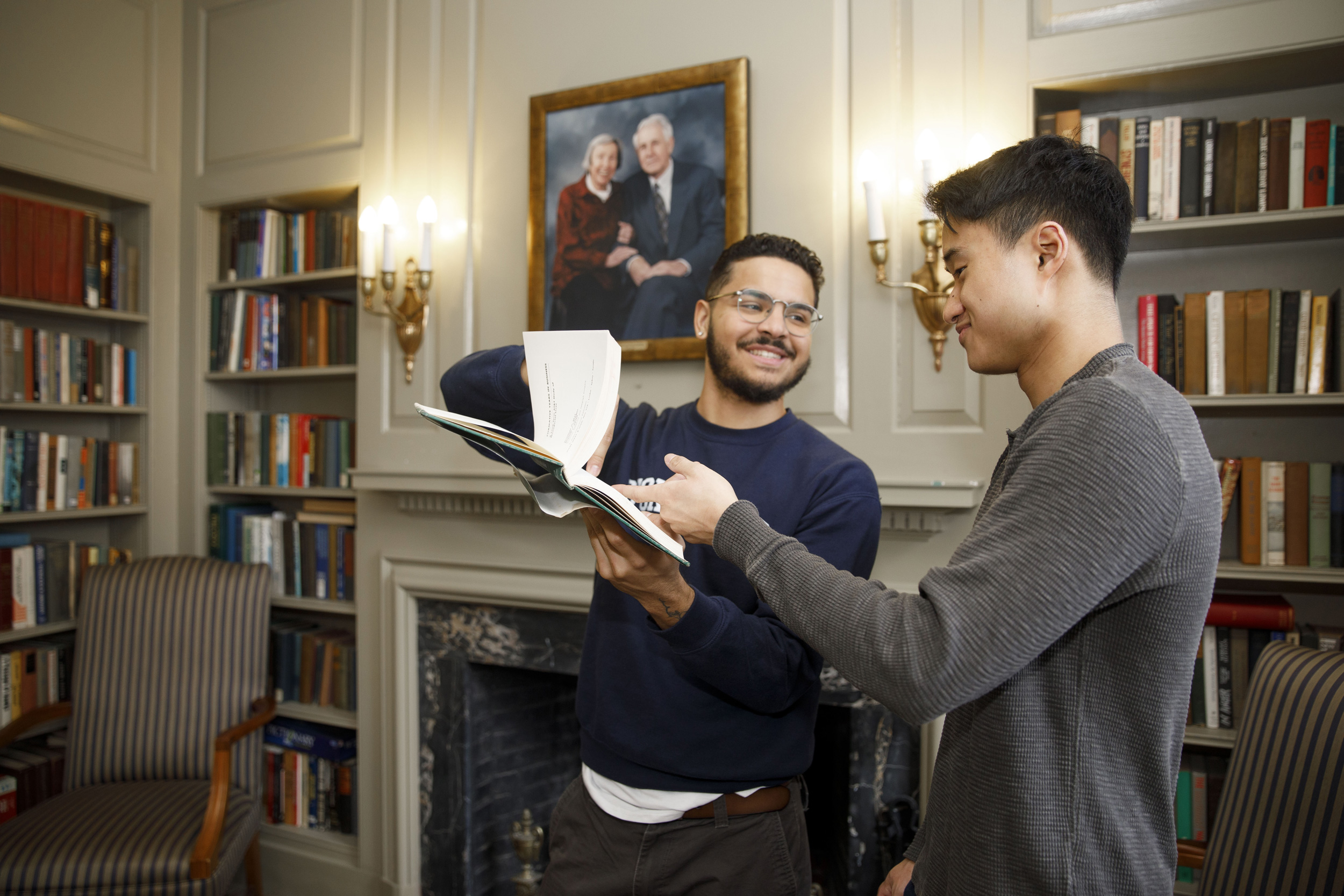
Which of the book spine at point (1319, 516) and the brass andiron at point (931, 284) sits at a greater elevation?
the brass andiron at point (931, 284)

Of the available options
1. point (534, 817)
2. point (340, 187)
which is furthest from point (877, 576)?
point (340, 187)

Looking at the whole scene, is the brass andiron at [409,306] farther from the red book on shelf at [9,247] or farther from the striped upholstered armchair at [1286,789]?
the striped upholstered armchair at [1286,789]

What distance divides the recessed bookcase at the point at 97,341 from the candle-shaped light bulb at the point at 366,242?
1.04 metres

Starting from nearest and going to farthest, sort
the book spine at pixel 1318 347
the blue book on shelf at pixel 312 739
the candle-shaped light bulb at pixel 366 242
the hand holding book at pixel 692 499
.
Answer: the hand holding book at pixel 692 499
the book spine at pixel 1318 347
the candle-shaped light bulb at pixel 366 242
the blue book on shelf at pixel 312 739

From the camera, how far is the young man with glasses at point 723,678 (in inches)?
50.6

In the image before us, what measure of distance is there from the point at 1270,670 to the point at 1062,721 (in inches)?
30.4

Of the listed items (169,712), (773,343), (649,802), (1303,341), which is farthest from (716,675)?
(169,712)

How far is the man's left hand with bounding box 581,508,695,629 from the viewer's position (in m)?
1.03

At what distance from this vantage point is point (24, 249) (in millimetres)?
2609

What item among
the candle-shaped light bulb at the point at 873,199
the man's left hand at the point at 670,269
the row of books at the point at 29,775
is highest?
the candle-shaped light bulb at the point at 873,199

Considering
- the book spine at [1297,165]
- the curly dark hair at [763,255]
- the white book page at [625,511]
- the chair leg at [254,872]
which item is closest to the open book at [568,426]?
the white book page at [625,511]

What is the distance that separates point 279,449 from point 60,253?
94cm

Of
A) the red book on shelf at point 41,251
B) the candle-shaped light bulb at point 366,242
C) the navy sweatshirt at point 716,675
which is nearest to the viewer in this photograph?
the navy sweatshirt at point 716,675

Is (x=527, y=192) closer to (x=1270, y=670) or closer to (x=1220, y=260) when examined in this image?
(x=1220, y=260)
